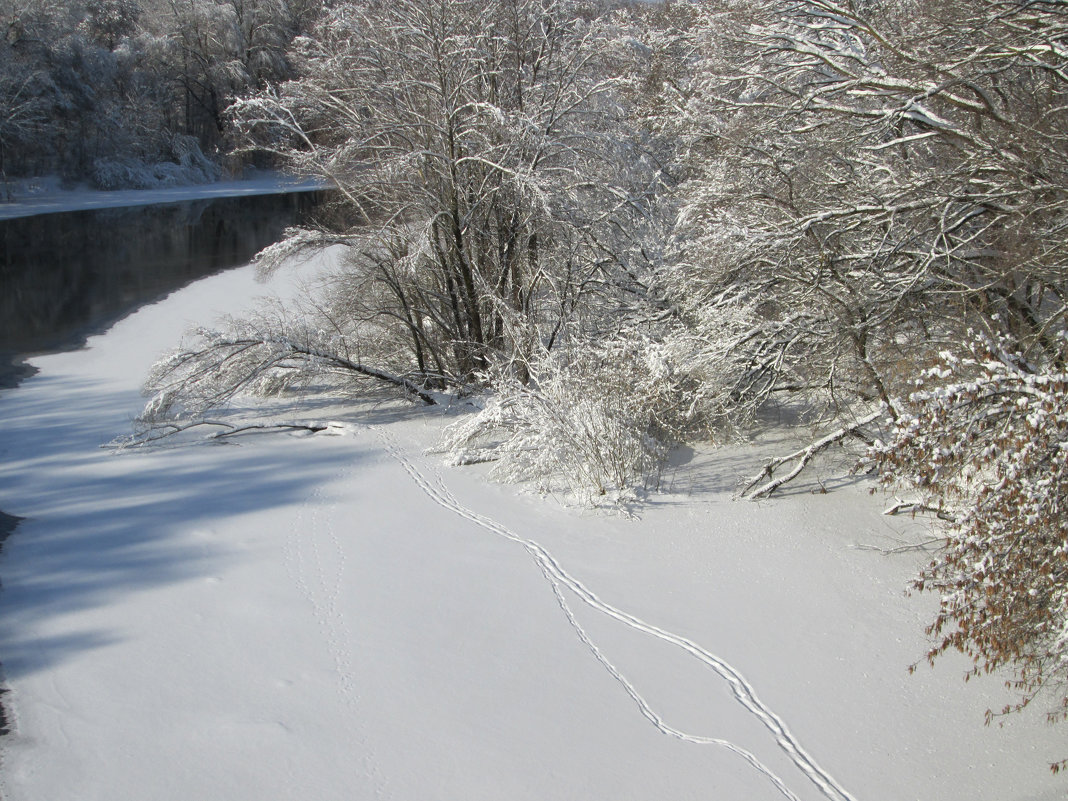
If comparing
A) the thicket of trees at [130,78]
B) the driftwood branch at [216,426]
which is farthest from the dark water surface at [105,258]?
the thicket of trees at [130,78]

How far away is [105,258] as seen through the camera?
23328 mm

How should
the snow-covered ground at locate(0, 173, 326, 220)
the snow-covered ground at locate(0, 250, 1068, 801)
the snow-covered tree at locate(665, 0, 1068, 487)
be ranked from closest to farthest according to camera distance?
the snow-covered ground at locate(0, 250, 1068, 801) < the snow-covered tree at locate(665, 0, 1068, 487) < the snow-covered ground at locate(0, 173, 326, 220)

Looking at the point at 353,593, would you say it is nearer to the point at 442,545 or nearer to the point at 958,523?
the point at 442,545

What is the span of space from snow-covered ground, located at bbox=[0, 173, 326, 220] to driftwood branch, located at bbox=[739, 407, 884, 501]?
25.4m

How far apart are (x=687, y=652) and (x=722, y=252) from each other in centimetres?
433

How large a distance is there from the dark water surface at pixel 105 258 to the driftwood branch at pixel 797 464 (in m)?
9.57

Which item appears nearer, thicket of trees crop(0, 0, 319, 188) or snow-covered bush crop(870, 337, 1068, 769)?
snow-covered bush crop(870, 337, 1068, 769)

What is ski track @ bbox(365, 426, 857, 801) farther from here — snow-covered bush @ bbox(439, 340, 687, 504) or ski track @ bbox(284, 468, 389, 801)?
ski track @ bbox(284, 468, 389, 801)

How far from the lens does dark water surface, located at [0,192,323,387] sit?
15602mm

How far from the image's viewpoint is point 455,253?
11.1 metres

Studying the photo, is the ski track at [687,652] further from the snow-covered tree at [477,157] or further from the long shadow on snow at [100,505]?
the snow-covered tree at [477,157]

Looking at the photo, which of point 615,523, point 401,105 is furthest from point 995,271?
point 401,105

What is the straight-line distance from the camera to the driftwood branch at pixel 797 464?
25.8 feet

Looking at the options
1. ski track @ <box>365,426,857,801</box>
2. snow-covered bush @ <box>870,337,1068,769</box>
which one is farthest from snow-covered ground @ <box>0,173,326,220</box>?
snow-covered bush @ <box>870,337,1068,769</box>
